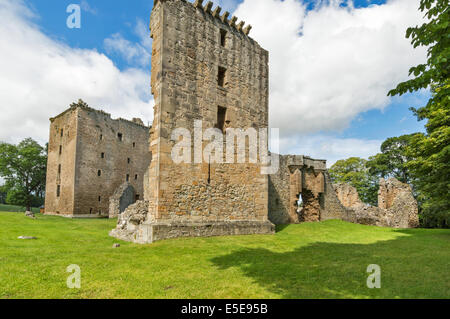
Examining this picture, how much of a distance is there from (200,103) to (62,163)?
24.2 meters

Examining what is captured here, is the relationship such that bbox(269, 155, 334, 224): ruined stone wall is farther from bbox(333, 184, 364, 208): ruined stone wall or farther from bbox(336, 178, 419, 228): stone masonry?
bbox(333, 184, 364, 208): ruined stone wall

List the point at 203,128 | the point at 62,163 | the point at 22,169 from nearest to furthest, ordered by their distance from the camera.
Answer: the point at 203,128
the point at 62,163
the point at 22,169

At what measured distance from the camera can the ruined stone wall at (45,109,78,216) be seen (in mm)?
26812

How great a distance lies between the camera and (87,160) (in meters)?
27.6

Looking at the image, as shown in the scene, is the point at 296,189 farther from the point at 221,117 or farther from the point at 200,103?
Result: the point at 200,103

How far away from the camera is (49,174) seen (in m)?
30.8

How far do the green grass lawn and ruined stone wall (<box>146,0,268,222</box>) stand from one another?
2.23m

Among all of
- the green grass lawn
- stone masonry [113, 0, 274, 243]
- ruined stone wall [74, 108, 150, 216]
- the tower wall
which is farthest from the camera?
ruined stone wall [74, 108, 150, 216]

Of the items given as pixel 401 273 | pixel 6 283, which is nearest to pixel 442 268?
pixel 401 273

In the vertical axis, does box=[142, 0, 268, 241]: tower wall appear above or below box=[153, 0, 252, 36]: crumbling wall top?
below

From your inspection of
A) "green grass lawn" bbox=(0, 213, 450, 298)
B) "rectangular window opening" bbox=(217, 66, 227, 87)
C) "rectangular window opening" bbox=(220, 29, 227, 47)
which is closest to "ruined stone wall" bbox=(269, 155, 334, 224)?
"rectangular window opening" bbox=(217, 66, 227, 87)

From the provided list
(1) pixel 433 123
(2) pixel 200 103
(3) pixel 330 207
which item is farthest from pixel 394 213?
(2) pixel 200 103
